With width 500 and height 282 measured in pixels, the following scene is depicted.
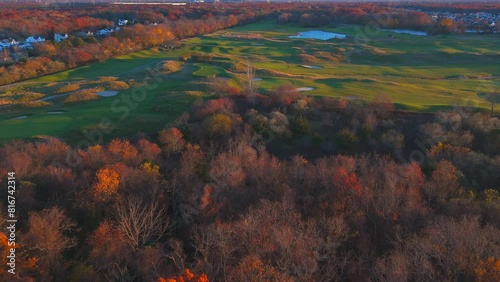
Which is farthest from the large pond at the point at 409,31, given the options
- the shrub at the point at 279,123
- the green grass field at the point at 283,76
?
the shrub at the point at 279,123

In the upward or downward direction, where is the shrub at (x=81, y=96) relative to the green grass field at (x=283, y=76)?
downward

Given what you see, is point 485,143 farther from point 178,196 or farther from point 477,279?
point 178,196

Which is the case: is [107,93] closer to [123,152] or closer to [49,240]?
[123,152]

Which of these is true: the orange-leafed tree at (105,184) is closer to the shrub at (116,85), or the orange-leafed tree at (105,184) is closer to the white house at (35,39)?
the shrub at (116,85)

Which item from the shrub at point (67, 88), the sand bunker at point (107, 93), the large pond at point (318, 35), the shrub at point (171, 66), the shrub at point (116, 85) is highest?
the large pond at point (318, 35)

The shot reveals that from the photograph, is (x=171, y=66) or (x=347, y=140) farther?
(x=171, y=66)

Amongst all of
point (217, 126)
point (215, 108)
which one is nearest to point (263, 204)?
point (217, 126)

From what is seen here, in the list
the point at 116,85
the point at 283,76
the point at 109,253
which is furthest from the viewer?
the point at 283,76
